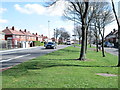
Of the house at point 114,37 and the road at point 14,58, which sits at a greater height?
the house at point 114,37

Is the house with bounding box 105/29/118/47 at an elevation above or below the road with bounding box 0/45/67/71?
above

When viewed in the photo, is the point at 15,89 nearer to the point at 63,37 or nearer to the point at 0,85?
the point at 0,85

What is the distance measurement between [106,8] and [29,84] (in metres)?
19.1

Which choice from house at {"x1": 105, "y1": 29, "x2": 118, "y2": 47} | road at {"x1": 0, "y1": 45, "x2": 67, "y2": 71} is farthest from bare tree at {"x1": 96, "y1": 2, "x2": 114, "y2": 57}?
house at {"x1": 105, "y1": 29, "x2": 118, "y2": 47}

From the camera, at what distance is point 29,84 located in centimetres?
604

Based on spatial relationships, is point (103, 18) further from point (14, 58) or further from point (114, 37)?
point (114, 37)

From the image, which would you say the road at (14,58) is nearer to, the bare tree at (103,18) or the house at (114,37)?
the bare tree at (103,18)

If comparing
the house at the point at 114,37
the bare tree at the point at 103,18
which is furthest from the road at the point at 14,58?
the house at the point at 114,37

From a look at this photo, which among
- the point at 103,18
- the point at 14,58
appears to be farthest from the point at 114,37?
the point at 14,58

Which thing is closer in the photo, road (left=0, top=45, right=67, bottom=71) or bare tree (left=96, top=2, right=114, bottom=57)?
road (left=0, top=45, right=67, bottom=71)

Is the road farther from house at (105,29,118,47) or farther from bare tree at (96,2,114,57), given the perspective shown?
house at (105,29,118,47)

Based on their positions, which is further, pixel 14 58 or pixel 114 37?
pixel 114 37

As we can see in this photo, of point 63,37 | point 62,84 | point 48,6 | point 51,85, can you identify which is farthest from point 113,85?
point 63,37

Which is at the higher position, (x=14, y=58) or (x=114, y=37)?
(x=114, y=37)
